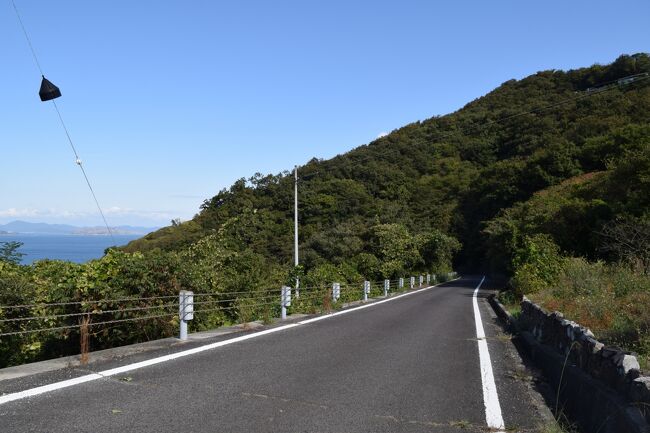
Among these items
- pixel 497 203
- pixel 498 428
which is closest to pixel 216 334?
pixel 498 428

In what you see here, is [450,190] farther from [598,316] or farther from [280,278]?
[598,316]

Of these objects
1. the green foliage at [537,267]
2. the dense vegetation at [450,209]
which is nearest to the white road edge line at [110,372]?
the dense vegetation at [450,209]

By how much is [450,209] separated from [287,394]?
3267 inches

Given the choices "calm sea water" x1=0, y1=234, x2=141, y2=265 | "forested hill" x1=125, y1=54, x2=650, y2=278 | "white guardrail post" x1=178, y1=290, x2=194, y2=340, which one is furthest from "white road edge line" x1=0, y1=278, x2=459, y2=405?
"forested hill" x1=125, y1=54, x2=650, y2=278

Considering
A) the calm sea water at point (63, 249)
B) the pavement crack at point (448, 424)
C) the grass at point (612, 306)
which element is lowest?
the pavement crack at point (448, 424)

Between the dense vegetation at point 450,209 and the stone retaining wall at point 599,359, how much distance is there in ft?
2.58

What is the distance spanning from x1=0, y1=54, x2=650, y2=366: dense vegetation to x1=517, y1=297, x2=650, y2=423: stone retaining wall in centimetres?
79

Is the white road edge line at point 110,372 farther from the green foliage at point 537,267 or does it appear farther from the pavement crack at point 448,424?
the green foliage at point 537,267

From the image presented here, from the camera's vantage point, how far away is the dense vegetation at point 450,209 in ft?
41.6

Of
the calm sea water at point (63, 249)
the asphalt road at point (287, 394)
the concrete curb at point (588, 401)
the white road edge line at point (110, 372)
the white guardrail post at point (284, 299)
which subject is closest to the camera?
the concrete curb at point (588, 401)

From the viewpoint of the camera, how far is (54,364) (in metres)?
6.71

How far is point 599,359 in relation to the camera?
550 cm

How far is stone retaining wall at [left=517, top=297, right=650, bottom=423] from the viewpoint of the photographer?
13.9 feet

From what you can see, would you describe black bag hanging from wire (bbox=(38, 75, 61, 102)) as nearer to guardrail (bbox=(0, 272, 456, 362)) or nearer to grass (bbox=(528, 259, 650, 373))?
guardrail (bbox=(0, 272, 456, 362))
